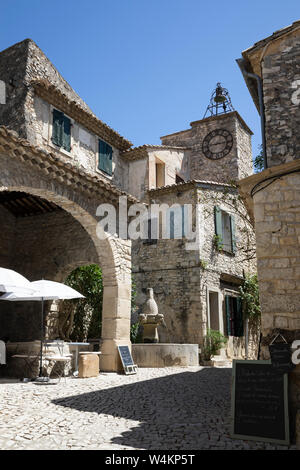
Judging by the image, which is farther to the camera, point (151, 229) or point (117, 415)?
point (151, 229)

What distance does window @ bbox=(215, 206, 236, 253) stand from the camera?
14.8m

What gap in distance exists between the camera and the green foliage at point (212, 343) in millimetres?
12844

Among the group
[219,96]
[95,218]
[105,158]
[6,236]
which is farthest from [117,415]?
[219,96]

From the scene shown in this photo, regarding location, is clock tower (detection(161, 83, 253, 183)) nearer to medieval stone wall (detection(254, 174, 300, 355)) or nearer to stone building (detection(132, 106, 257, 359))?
stone building (detection(132, 106, 257, 359))

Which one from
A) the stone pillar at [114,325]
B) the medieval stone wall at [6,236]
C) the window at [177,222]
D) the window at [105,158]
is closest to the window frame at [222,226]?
the window at [177,222]

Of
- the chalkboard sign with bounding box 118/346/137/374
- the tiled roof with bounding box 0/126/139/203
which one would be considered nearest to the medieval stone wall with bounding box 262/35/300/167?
the tiled roof with bounding box 0/126/139/203

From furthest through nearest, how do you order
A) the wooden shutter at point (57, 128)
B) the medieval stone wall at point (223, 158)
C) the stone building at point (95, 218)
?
the medieval stone wall at point (223, 158)
the wooden shutter at point (57, 128)
the stone building at point (95, 218)

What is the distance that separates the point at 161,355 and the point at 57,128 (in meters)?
7.31

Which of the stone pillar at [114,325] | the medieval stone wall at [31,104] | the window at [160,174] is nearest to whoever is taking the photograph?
the stone pillar at [114,325]

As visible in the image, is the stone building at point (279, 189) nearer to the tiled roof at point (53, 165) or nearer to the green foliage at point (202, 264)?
the tiled roof at point (53, 165)

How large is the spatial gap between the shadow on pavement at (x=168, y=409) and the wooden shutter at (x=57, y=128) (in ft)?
25.0

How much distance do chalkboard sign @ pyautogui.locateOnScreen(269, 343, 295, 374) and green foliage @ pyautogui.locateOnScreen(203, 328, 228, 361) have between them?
9.02m

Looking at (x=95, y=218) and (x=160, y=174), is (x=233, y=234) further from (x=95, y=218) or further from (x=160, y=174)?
(x=95, y=218)

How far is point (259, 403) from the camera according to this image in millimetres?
4027
